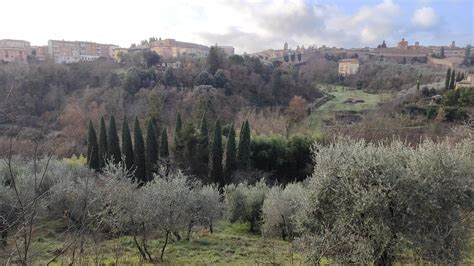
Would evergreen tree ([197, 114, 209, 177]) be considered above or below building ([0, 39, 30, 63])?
below

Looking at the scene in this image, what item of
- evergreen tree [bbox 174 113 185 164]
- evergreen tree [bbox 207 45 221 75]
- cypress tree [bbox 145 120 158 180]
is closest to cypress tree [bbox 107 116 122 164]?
cypress tree [bbox 145 120 158 180]

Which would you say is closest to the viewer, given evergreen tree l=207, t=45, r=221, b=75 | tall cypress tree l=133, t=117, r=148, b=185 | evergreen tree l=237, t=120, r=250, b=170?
tall cypress tree l=133, t=117, r=148, b=185

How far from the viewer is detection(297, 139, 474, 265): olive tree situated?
8680mm

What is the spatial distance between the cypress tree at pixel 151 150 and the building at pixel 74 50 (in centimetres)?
6187

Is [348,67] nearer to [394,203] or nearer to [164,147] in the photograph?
[164,147]

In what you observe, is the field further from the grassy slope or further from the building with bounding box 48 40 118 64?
the building with bounding box 48 40 118 64

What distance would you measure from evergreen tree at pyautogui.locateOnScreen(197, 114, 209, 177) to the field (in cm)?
1344

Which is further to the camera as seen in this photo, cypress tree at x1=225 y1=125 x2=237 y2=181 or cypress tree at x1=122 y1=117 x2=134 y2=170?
cypress tree at x1=225 y1=125 x2=237 y2=181

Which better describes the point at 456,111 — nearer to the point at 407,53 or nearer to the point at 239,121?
the point at 239,121

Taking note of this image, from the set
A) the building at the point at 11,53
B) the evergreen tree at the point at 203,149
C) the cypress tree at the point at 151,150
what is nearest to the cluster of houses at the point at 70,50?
the building at the point at 11,53

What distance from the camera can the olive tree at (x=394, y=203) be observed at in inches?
342

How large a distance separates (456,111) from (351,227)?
31950 mm

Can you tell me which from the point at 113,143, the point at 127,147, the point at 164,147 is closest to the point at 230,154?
the point at 164,147

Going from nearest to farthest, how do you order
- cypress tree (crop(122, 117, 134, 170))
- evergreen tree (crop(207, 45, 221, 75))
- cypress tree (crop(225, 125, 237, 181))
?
cypress tree (crop(122, 117, 134, 170)) < cypress tree (crop(225, 125, 237, 181)) < evergreen tree (crop(207, 45, 221, 75))
